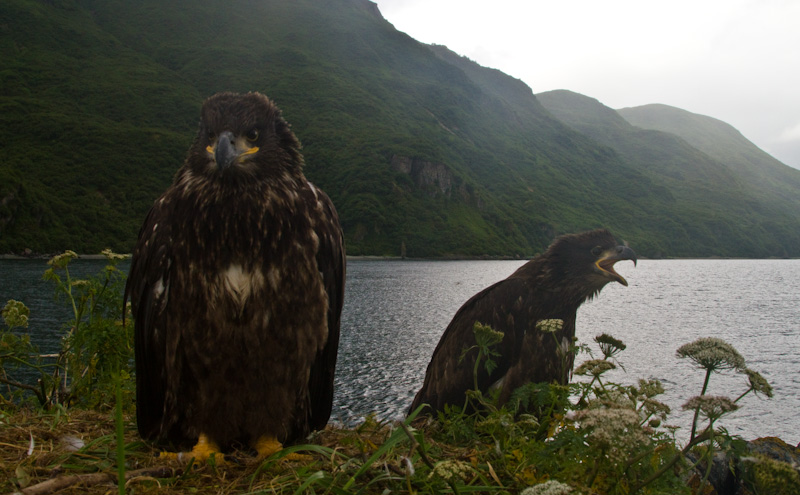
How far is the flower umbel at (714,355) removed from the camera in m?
2.26

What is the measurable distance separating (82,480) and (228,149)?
192cm

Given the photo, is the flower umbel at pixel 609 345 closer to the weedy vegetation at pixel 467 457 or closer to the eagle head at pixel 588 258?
the weedy vegetation at pixel 467 457

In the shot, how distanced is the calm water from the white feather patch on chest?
21.8 feet

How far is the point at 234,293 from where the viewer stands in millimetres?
2922

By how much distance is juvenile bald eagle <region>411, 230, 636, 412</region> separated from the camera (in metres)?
5.38

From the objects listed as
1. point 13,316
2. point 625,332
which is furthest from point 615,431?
point 625,332

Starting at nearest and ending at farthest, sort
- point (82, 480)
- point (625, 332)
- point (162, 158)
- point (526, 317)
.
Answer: point (82, 480), point (526, 317), point (625, 332), point (162, 158)

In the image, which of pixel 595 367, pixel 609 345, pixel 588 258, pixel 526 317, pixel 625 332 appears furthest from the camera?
pixel 625 332

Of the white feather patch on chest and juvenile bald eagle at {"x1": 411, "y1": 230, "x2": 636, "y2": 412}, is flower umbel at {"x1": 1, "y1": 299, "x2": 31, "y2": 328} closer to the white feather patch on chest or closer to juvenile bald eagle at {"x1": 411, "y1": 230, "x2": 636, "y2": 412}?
the white feather patch on chest

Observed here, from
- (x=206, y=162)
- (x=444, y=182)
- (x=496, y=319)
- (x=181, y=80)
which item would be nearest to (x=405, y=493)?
(x=206, y=162)

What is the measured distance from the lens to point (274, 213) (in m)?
3.07

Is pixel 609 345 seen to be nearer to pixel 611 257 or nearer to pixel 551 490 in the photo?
pixel 551 490

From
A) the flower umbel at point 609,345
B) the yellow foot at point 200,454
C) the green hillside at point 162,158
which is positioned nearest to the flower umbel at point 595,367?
the flower umbel at point 609,345

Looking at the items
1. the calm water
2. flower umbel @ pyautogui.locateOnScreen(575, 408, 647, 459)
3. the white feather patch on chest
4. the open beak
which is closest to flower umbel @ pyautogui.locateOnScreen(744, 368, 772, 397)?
flower umbel @ pyautogui.locateOnScreen(575, 408, 647, 459)
